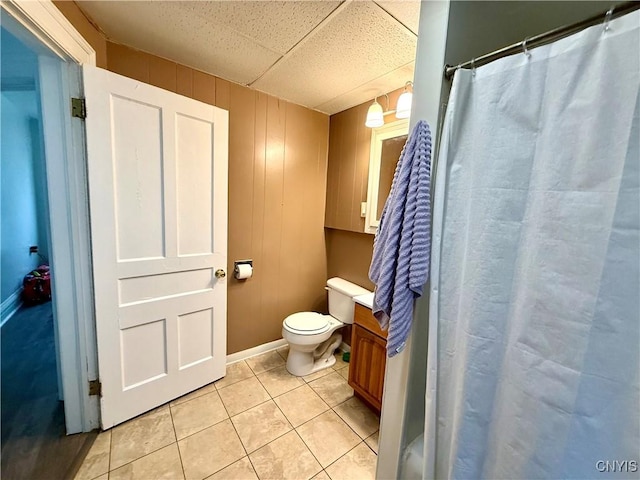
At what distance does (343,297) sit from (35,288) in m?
3.78

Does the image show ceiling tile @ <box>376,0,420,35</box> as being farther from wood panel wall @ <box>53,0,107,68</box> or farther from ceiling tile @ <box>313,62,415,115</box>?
wood panel wall @ <box>53,0,107,68</box>

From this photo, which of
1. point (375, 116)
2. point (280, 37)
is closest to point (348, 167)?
point (375, 116)

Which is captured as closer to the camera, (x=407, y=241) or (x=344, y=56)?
(x=407, y=241)

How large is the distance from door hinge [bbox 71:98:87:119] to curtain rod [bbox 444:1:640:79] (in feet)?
5.47

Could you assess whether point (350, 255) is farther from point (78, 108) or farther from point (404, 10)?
point (78, 108)

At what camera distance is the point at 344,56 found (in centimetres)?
153

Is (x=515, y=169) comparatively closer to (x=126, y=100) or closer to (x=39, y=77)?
(x=126, y=100)

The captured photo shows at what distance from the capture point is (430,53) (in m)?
0.90

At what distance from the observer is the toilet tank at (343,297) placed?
2143mm

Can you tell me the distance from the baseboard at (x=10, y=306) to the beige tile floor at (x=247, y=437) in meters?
2.38

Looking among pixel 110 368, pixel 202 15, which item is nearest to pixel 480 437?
pixel 110 368

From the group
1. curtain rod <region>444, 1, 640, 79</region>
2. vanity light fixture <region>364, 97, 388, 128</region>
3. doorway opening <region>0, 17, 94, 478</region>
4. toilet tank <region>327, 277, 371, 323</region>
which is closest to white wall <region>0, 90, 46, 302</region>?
doorway opening <region>0, 17, 94, 478</region>

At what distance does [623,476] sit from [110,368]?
214cm

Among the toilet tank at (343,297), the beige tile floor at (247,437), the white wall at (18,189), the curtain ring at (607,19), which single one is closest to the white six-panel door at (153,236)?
the beige tile floor at (247,437)
